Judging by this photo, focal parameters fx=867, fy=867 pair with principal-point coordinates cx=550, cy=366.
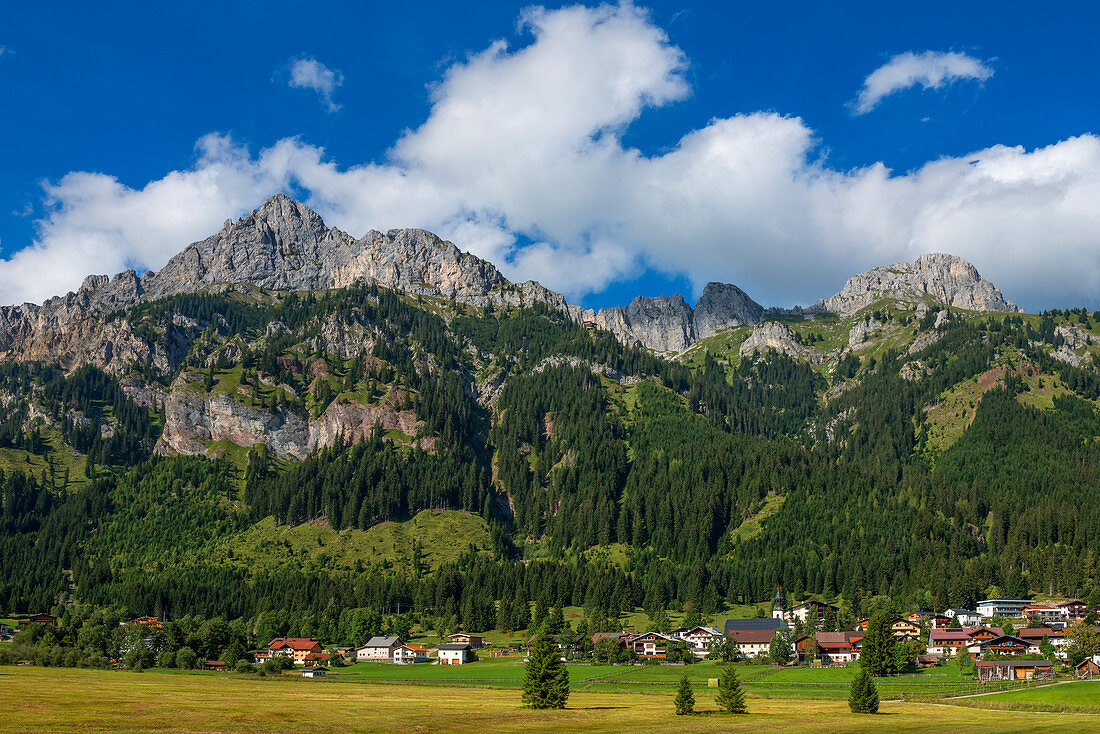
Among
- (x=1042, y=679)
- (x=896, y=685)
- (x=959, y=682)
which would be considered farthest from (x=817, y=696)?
(x=1042, y=679)

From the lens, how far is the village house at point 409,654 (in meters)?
189

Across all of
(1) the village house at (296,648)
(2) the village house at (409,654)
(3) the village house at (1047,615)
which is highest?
(3) the village house at (1047,615)

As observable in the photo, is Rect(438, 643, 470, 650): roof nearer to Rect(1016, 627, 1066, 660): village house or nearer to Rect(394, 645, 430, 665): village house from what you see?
Rect(394, 645, 430, 665): village house

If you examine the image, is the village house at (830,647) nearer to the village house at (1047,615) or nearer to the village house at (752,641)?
the village house at (752,641)

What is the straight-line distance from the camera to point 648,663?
171375 mm

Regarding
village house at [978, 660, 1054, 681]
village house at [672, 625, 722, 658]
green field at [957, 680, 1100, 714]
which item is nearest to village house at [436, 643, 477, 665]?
village house at [672, 625, 722, 658]

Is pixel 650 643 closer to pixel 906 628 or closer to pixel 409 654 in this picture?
pixel 409 654

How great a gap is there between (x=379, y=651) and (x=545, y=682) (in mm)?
106859

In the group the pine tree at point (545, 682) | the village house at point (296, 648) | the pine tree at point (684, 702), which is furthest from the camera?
the village house at point (296, 648)

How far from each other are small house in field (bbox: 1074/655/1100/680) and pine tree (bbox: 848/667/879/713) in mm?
52984

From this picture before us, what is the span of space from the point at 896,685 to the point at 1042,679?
21791 millimetres

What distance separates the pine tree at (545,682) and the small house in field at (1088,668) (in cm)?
8383

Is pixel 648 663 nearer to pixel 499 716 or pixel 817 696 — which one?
pixel 817 696

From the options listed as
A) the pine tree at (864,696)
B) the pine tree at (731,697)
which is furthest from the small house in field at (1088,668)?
the pine tree at (731,697)
